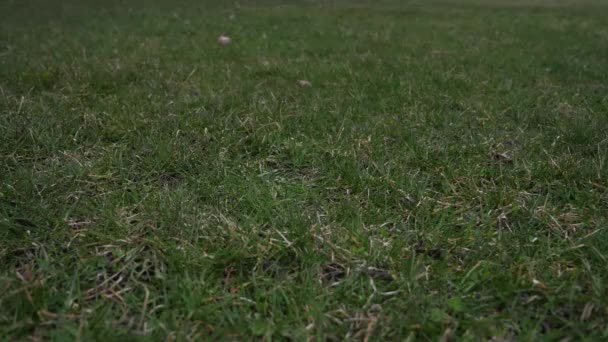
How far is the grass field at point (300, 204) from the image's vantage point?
1.71 m

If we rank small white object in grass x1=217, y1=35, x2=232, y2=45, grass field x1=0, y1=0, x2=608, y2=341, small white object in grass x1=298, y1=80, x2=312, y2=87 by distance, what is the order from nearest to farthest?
grass field x1=0, y1=0, x2=608, y2=341 < small white object in grass x1=298, y1=80, x2=312, y2=87 < small white object in grass x1=217, y1=35, x2=232, y2=45

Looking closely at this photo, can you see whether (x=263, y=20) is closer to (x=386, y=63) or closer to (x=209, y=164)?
(x=386, y=63)

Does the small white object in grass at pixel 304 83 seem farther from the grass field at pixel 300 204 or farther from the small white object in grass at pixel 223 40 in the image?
the small white object in grass at pixel 223 40

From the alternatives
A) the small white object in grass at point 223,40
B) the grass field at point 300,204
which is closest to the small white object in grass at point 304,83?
the grass field at point 300,204

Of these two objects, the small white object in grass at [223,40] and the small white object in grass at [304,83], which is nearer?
the small white object in grass at [304,83]

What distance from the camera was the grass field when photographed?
67.2 inches

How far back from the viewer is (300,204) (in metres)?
2.49

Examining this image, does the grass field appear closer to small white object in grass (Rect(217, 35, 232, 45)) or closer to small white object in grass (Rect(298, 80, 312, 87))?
small white object in grass (Rect(298, 80, 312, 87))

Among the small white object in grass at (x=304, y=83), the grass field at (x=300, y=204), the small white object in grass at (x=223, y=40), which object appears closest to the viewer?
the grass field at (x=300, y=204)

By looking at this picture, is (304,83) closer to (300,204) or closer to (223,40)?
(300,204)

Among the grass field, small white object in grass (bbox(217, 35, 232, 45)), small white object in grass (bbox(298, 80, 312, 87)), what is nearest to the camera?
the grass field

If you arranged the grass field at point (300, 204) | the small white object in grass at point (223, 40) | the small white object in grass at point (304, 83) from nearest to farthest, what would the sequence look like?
the grass field at point (300, 204) < the small white object in grass at point (304, 83) < the small white object in grass at point (223, 40)

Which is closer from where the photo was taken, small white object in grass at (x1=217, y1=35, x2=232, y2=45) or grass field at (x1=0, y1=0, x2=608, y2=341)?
grass field at (x1=0, y1=0, x2=608, y2=341)

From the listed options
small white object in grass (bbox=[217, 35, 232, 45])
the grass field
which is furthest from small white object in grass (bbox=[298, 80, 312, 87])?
small white object in grass (bbox=[217, 35, 232, 45])
